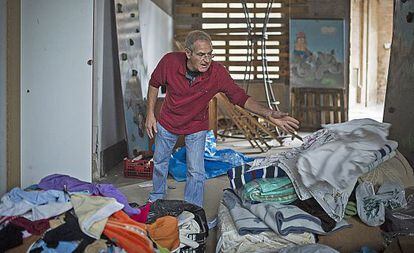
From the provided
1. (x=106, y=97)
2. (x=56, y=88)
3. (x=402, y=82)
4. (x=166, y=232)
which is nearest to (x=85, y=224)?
(x=166, y=232)

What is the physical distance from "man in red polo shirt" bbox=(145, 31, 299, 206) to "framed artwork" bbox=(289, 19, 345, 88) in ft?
25.3

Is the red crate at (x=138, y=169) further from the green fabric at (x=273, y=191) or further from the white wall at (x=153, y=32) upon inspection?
the green fabric at (x=273, y=191)

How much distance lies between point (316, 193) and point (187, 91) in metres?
1.36

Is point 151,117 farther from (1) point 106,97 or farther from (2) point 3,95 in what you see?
(1) point 106,97

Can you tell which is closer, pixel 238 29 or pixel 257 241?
pixel 257 241

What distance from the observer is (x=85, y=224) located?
9.05ft

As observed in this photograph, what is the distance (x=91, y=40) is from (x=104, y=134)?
178cm

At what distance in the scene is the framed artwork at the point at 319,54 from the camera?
11.7m

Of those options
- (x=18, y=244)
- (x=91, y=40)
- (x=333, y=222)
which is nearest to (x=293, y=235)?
(x=333, y=222)

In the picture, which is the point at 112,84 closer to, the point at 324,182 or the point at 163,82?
the point at 163,82

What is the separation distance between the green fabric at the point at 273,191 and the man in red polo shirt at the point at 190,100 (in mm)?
725

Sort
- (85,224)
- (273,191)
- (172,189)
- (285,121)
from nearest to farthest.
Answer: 1. (85,224)
2. (273,191)
3. (285,121)
4. (172,189)

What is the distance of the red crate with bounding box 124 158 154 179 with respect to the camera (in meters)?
5.86

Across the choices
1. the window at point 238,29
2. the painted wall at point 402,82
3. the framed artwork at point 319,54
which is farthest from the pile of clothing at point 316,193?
the window at point 238,29
